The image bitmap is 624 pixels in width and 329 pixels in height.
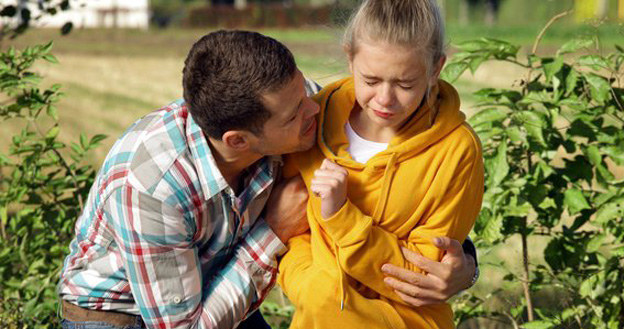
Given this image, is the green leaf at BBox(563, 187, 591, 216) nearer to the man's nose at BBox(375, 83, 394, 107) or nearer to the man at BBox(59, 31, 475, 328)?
the man at BBox(59, 31, 475, 328)

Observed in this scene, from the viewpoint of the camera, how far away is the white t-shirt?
2445 mm

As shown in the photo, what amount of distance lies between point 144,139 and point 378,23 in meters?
0.72

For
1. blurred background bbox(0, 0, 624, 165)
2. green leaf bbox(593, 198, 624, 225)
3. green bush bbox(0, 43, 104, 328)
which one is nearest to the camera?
green leaf bbox(593, 198, 624, 225)

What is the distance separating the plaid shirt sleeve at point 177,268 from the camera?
94.0 inches

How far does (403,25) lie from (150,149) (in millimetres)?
758

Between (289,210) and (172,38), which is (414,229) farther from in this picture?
(172,38)

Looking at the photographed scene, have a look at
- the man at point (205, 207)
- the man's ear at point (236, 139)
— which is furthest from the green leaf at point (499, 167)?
the man's ear at point (236, 139)

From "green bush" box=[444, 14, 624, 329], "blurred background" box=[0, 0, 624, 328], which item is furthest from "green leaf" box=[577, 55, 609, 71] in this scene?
"blurred background" box=[0, 0, 624, 328]

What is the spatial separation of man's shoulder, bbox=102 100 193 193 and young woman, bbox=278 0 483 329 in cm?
38

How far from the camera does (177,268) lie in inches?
96.7

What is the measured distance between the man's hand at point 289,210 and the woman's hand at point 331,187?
12.2 inches

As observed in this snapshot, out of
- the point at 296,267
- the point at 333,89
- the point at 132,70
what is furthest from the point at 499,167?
the point at 132,70

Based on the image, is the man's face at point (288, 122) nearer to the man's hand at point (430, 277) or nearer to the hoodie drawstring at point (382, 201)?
the hoodie drawstring at point (382, 201)

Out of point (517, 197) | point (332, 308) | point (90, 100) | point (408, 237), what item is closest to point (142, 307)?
point (332, 308)
